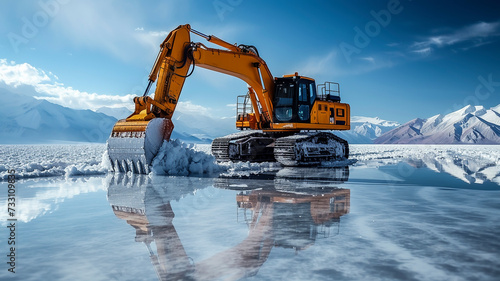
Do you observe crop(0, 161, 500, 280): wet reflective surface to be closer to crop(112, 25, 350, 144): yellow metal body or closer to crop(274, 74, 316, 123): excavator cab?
crop(112, 25, 350, 144): yellow metal body

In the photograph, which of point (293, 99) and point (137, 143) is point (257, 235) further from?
point (293, 99)

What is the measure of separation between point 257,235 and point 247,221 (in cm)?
69

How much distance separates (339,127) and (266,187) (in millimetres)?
9784

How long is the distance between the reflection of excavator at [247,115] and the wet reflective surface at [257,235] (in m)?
3.27

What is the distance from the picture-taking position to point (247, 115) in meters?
16.2

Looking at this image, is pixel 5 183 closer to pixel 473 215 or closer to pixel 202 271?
pixel 202 271

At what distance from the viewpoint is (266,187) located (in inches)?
296

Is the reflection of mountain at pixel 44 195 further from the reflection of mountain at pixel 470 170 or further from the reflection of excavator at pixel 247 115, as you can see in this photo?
the reflection of mountain at pixel 470 170

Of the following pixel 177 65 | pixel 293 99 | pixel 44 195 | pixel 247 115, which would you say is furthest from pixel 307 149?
pixel 44 195

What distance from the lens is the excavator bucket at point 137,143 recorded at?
9828 mm

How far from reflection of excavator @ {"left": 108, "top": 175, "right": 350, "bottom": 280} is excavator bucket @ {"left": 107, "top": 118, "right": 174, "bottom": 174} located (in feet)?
7.71

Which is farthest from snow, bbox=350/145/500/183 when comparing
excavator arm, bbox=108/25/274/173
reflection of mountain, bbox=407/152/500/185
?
excavator arm, bbox=108/25/274/173

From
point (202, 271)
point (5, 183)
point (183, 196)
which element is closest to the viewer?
point (202, 271)

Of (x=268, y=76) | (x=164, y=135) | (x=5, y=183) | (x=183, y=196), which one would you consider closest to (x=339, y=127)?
(x=268, y=76)
